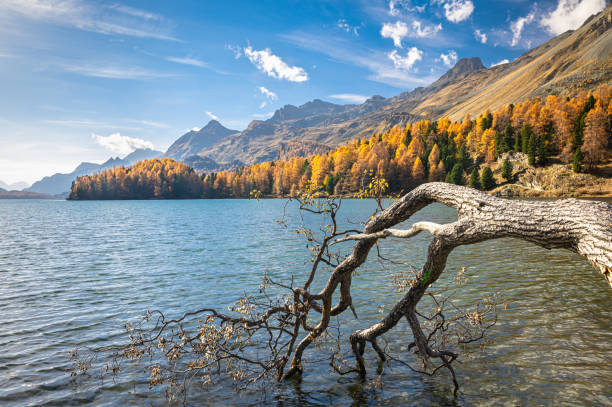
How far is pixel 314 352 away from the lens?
11.3 m

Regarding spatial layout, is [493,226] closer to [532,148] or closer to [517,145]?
[532,148]

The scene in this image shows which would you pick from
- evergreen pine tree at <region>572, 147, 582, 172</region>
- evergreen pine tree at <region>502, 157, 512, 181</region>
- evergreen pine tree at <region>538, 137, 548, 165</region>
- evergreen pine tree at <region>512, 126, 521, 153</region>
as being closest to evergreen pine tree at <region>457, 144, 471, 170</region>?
evergreen pine tree at <region>512, 126, 521, 153</region>

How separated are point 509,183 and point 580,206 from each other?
122460 mm

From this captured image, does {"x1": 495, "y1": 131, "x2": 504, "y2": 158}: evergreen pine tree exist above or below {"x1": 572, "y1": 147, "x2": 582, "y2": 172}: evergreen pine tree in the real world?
above

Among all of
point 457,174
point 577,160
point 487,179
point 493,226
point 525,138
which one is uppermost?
point 525,138

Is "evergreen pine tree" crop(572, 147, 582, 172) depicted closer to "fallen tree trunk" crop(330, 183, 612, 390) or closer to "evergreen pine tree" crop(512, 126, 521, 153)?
"evergreen pine tree" crop(512, 126, 521, 153)

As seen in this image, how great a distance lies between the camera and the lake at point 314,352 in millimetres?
8711

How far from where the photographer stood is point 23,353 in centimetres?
1155

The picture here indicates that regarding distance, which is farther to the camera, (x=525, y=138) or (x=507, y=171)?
(x=525, y=138)

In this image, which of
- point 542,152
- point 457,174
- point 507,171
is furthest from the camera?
point 457,174

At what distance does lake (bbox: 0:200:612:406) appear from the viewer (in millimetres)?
8711

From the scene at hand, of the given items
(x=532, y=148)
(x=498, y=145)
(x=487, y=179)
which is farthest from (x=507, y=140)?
(x=487, y=179)

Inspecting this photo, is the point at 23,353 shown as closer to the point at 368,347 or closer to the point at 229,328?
the point at 229,328

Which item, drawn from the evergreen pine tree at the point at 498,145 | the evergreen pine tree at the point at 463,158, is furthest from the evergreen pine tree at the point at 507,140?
the evergreen pine tree at the point at 463,158
